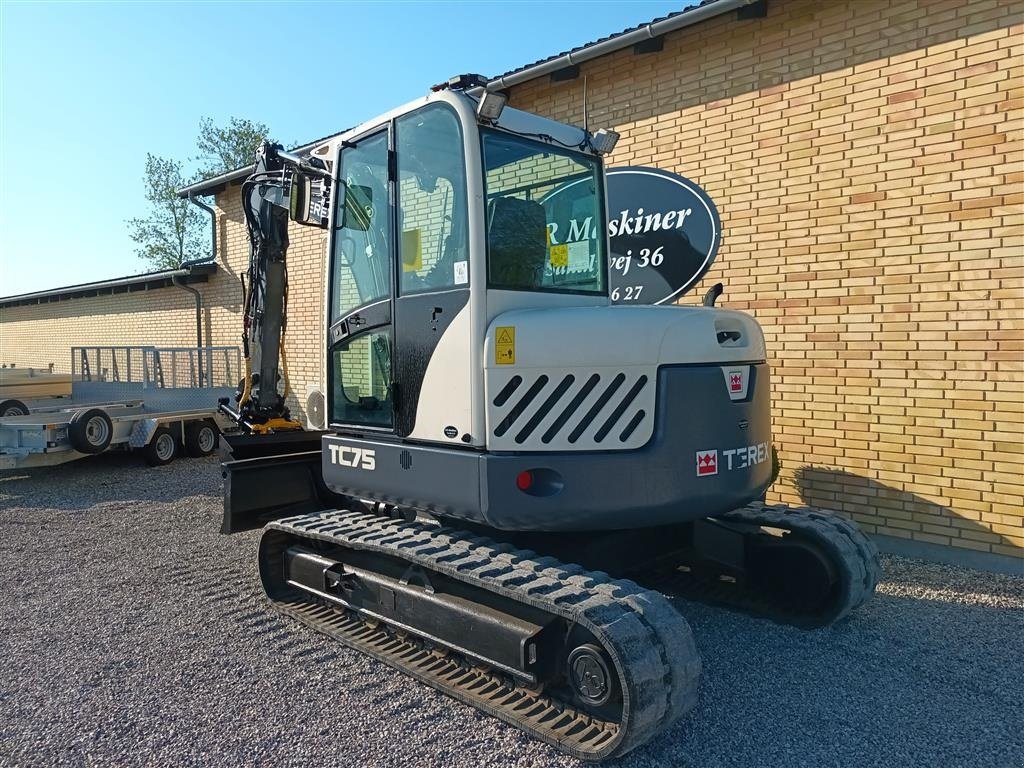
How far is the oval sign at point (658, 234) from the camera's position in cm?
682

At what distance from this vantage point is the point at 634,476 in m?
3.46

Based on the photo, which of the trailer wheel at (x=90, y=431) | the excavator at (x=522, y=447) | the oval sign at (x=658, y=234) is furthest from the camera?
the trailer wheel at (x=90, y=431)

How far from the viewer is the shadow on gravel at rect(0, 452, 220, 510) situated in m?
8.37

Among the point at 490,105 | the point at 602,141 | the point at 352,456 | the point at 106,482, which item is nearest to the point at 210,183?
the point at 106,482

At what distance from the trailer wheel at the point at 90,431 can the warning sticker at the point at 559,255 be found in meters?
7.97

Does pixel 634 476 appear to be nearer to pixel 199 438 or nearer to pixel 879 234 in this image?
pixel 879 234

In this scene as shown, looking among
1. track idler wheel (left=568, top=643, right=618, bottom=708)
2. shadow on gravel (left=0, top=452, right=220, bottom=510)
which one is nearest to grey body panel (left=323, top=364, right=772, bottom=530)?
track idler wheel (left=568, top=643, right=618, bottom=708)

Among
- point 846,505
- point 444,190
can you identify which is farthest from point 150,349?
point 846,505

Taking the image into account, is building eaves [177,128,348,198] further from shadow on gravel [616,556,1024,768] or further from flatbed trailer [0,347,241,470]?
shadow on gravel [616,556,1024,768]

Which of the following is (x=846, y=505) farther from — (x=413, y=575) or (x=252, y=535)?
(x=252, y=535)

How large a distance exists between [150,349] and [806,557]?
10568 millimetres

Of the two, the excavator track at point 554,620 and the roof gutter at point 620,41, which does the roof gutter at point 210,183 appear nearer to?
the roof gutter at point 620,41

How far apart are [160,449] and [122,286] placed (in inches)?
316

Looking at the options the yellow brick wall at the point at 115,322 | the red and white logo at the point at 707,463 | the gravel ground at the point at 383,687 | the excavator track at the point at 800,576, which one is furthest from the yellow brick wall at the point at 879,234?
the yellow brick wall at the point at 115,322
